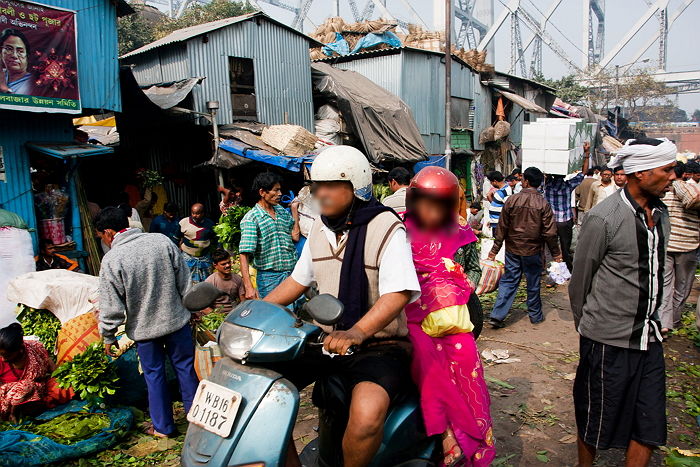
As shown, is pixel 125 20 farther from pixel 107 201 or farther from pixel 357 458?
pixel 357 458

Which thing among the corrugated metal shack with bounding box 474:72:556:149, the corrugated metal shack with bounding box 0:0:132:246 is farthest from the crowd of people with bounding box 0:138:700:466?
the corrugated metal shack with bounding box 474:72:556:149

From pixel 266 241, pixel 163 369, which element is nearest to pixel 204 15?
pixel 266 241

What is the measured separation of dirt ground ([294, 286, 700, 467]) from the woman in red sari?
2284mm

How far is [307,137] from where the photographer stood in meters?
12.6

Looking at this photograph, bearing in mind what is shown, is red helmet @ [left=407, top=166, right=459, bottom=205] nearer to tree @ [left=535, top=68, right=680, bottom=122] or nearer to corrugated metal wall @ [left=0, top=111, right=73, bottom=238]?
corrugated metal wall @ [left=0, top=111, right=73, bottom=238]

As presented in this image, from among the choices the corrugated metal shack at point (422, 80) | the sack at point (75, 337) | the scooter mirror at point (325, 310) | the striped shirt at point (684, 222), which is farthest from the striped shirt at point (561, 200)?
the corrugated metal shack at point (422, 80)

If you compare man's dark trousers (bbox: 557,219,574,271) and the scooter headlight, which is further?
man's dark trousers (bbox: 557,219,574,271)

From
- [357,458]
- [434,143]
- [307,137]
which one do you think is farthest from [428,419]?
[434,143]

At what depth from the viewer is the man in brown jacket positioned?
6.79 metres

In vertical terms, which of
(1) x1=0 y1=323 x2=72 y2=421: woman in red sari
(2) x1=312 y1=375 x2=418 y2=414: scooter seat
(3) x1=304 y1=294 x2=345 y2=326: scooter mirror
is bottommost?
(1) x1=0 y1=323 x2=72 y2=421: woman in red sari

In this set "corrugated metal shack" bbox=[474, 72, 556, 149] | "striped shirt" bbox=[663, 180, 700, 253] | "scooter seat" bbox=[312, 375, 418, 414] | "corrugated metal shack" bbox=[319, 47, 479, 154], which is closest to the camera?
"scooter seat" bbox=[312, 375, 418, 414]

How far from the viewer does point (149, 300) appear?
4270mm

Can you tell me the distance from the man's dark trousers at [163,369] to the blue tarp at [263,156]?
719 centimetres

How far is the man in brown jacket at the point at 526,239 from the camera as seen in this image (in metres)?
6.79
